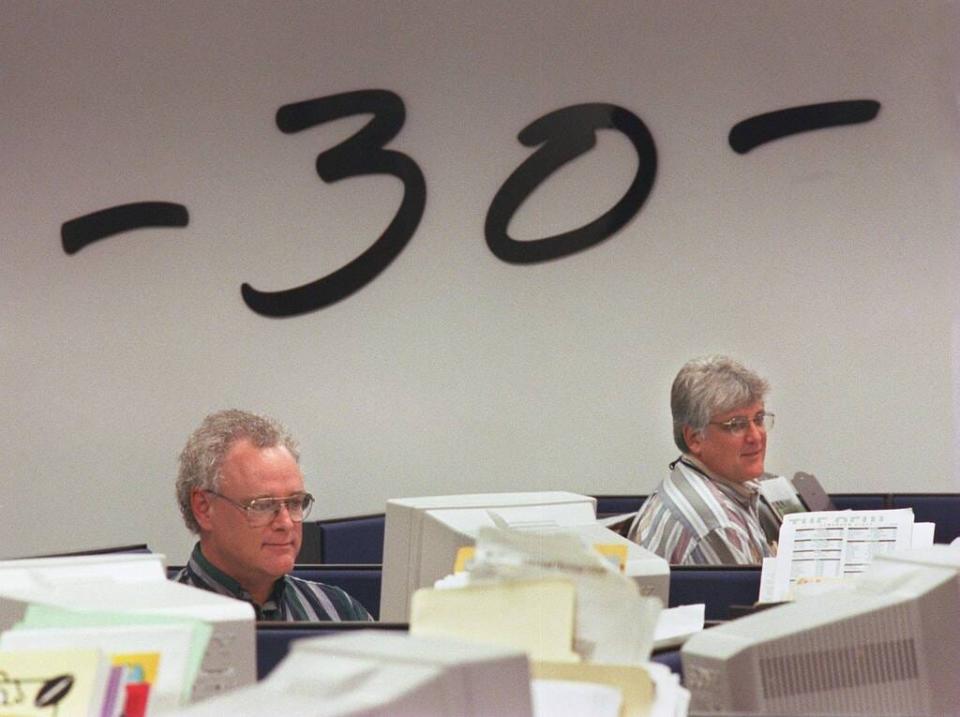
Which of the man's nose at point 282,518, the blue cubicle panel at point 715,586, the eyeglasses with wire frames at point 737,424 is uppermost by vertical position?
the eyeglasses with wire frames at point 737,424

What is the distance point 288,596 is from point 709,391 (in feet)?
5.56

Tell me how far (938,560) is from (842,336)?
4.14 m

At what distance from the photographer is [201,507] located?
121 inches

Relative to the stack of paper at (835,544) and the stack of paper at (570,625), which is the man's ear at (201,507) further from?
the stack of paper at (570,625)

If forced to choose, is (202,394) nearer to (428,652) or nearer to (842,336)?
(842,336)

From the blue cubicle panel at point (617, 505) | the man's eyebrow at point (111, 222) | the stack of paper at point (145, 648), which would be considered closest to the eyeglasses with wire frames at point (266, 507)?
the stack of paper at point (145, 648)

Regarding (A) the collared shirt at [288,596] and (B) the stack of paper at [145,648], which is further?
(A) the collared shirt at [288,596]

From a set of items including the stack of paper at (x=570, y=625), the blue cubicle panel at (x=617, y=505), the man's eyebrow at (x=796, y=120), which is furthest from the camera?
the man's eyebrow at (x=796, y=120)

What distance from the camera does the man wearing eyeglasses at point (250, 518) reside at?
A: 9.81ft

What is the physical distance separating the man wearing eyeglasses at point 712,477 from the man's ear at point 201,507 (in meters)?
1.26

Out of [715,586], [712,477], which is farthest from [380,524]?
[715,586]

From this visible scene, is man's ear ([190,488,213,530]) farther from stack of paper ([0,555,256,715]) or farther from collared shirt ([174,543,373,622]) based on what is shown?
stack of paper ([0,555,256,715])

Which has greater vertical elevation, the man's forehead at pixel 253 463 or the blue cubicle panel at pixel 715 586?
the man's forehead at pixel 253 463

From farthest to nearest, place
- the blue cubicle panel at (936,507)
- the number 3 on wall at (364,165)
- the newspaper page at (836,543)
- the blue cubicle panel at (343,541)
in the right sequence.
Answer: the number 3 on wall at (364,165) < the blue cubicle panel at (936,507) < the blue cubicle panel at (343,541) < the newspaper page at (836,543)
